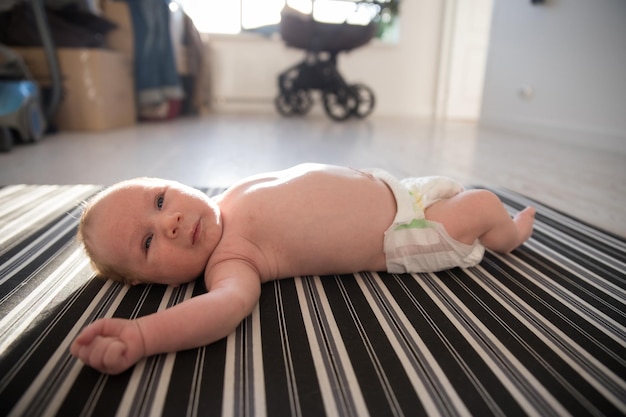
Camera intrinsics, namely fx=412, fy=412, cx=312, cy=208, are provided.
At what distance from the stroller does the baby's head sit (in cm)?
293

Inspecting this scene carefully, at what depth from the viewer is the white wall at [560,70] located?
7.56ft

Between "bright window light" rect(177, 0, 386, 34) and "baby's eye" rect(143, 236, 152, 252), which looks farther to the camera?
"bright window light" rect(177, 0, 386, 34)

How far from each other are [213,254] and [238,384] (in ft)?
0.88

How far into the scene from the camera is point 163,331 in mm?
518

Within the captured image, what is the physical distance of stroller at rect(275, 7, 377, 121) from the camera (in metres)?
3.27

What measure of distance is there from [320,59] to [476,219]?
3066 millimetres

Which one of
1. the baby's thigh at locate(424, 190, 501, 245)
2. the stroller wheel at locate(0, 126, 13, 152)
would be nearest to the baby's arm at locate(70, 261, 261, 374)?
the baby's thigh at locate(424, 190, 501, 245)

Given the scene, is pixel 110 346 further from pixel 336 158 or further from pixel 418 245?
pixel 336 158

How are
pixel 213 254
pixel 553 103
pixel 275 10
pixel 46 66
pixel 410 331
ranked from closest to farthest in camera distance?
pixel 410 331 → pixel 213 254 → pixel 46 66 → pixel 553 103 → pixel 275 10

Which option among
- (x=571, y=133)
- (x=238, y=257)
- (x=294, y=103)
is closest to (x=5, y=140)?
(x=238, y=257)

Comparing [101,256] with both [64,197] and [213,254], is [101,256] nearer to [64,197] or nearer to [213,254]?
[213,254]

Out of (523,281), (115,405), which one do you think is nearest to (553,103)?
(523,281)

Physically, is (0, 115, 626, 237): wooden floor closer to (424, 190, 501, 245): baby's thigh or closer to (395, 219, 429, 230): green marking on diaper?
(424, 190, 501, 245): baby's thigh

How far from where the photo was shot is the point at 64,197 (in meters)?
1.16
